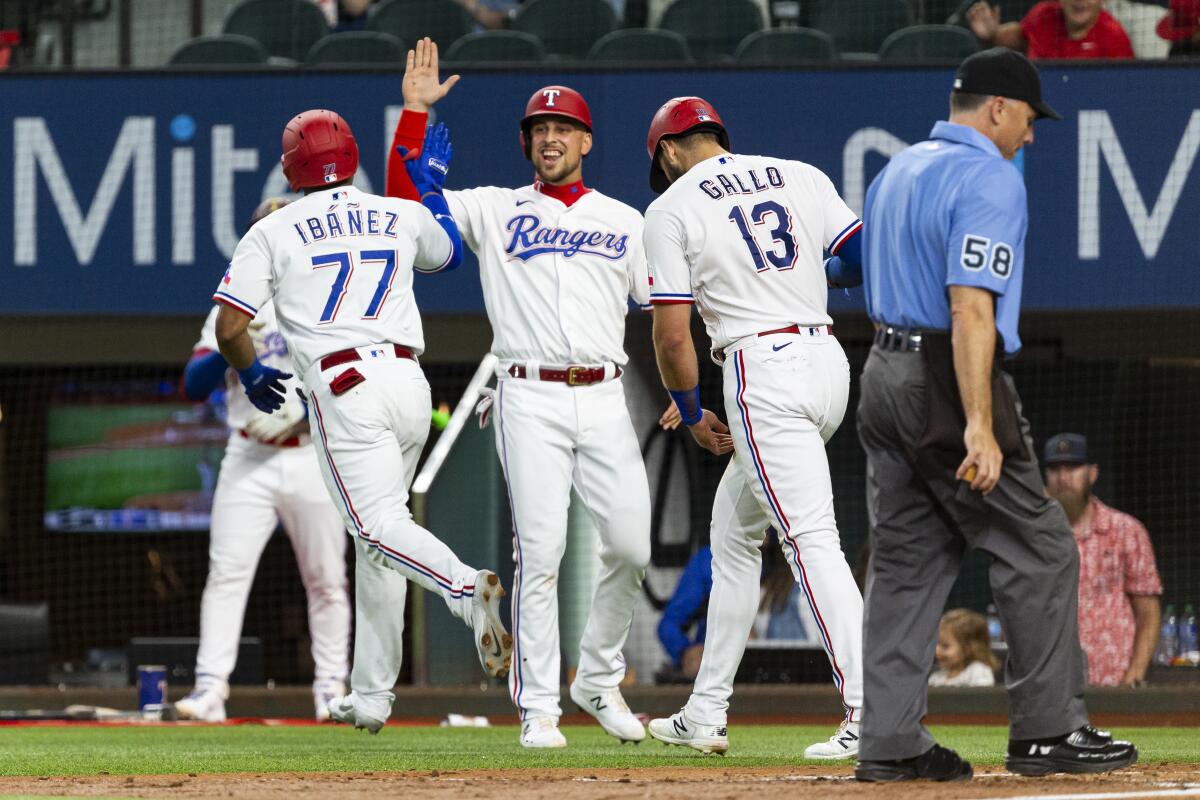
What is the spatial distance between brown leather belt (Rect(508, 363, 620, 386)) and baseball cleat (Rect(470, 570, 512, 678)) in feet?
2.34

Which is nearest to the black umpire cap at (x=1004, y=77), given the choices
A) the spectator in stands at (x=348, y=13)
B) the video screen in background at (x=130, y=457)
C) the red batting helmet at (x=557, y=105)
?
the red batting helmet at (x=557, y=105)

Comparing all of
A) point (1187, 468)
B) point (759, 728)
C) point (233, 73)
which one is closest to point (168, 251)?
point (233, 73)

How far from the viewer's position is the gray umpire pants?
13.6 ft

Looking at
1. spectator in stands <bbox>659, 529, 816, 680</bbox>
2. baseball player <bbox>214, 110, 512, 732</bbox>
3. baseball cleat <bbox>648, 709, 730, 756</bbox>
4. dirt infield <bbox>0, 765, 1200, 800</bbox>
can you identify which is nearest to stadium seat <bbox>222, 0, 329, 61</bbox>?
spectator in stands <bbox>659, 529, 816, 680</bbox>

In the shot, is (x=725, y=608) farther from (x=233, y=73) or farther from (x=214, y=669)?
(x=233, y=73)

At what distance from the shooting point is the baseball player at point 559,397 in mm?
5645

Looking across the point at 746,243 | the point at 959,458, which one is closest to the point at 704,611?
the point at 746,243

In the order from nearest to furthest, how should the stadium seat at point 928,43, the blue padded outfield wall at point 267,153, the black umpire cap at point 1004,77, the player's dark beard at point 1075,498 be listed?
the black umpire cap at point 1004,77, the player's dark beard at point 1075,498, the blue padded outfield wall at point 267,153, the stadium seat at point 928,43

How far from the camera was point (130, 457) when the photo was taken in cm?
1154

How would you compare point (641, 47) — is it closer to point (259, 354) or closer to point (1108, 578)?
point (259, 354)

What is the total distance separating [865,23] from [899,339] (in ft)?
21.8

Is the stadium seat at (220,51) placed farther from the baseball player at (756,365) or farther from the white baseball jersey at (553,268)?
the baseball player at (756,365)

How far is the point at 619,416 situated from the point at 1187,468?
19.7 feet

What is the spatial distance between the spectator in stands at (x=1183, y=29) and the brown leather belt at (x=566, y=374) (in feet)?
16.3
